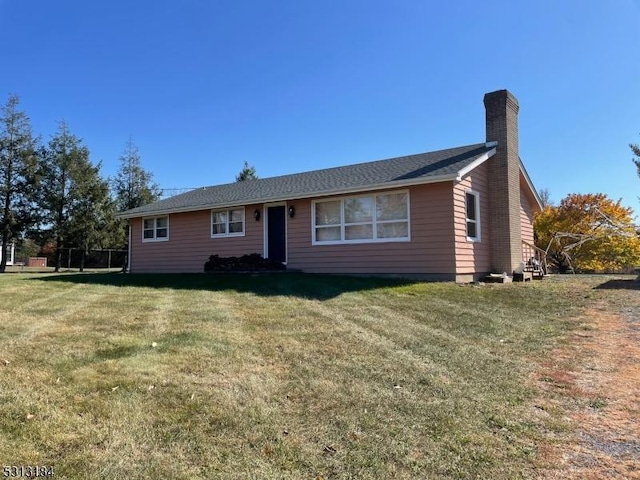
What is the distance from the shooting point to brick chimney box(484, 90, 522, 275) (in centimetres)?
1334

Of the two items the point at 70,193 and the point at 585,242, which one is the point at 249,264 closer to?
the point at 585,242

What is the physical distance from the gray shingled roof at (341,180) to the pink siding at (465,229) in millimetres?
627

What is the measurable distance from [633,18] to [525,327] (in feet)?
15.6

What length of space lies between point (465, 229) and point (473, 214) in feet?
3.55

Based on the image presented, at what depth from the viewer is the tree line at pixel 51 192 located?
83.8ft

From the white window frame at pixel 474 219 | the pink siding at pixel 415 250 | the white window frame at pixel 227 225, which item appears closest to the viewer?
the pink siding at pixel 415 250

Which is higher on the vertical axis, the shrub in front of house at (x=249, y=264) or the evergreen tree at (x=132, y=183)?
the evergreen tree at (x=132, y=183)

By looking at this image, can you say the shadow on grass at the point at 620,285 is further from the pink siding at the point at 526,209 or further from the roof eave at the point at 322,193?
the roof eave at the point at 322,193

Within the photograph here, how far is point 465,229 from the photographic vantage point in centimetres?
1221

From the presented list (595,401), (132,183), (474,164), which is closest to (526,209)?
(474,164)

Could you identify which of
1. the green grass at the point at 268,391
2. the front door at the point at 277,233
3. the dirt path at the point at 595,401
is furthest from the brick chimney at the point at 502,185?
the front door at the point at 277,233

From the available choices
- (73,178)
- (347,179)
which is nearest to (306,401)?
(347,179)

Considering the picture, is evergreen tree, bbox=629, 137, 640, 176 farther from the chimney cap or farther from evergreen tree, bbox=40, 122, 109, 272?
evergreen tree, bbox=40, 122, 109, 272

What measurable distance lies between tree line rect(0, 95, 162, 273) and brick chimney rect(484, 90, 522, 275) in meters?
21.8
